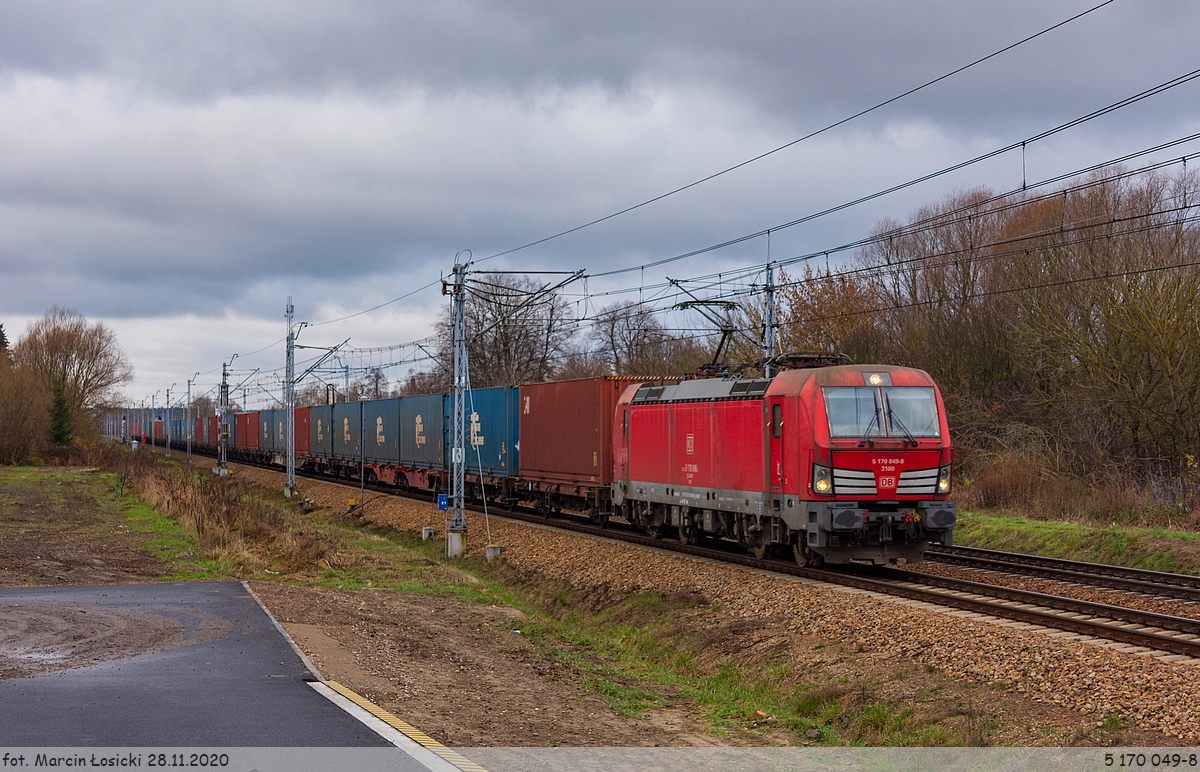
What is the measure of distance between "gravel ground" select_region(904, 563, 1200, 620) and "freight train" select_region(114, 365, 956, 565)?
117 cm

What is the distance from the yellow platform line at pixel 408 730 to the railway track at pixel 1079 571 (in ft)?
35.5

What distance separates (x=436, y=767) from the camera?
6.88 m

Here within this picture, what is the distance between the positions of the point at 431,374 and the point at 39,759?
217ft

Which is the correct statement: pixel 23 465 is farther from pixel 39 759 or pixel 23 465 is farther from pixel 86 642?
pixel 39 759

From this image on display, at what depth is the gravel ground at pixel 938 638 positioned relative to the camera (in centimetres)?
887

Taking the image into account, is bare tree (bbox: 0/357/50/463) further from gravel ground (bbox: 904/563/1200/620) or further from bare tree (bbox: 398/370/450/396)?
gravel ground (bbox: 904/563/1200/620)

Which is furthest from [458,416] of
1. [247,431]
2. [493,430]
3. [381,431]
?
[247,431]

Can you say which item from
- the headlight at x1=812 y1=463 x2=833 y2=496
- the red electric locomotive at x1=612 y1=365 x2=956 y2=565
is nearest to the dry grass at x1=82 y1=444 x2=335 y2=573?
the red electric locomotive at x1=612 y1=365 x2=956 y2=565

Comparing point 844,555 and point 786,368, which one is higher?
point 786,368

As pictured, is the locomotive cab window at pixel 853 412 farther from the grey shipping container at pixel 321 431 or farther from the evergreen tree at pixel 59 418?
the evergreen tree at pixel 59 418

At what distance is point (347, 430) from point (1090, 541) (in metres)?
33.4

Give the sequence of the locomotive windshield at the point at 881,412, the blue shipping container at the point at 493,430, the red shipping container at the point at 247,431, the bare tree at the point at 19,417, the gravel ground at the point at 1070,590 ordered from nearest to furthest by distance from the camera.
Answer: the gravel ground at the point at 1070,590 < the locomotive windshield at the point at 881,412 < the blue shipping container at the point at 493,430 < the bare tree at the point at 19,417 < the red shipping container at the point at 247,431

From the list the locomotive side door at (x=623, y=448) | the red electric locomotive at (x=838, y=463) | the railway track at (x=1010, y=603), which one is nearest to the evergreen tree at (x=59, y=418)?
the locomotive side door at (x=623, y=448)

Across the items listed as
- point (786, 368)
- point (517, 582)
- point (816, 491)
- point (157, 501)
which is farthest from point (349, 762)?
point (157, 501)
